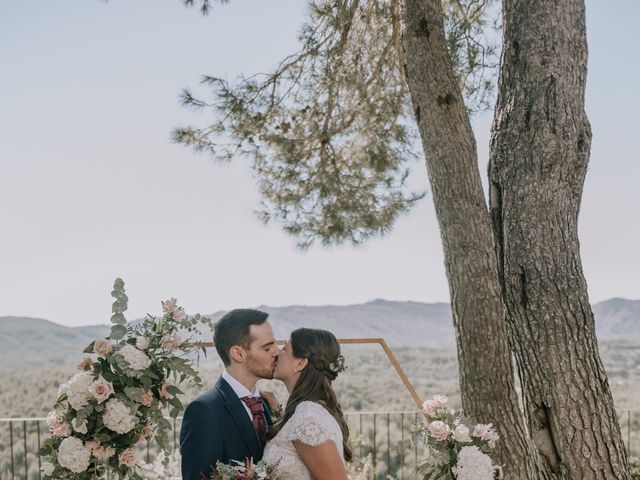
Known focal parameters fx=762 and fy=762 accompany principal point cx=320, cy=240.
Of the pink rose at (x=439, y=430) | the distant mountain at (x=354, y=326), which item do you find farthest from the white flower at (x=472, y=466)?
the distant mountain at (x=354, y=326)

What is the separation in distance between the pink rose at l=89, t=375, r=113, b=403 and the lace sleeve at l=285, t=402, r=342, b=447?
2.39 feet

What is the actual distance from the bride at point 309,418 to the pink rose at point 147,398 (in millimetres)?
509

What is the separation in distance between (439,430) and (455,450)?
107 mm

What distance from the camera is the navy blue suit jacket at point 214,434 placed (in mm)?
2740

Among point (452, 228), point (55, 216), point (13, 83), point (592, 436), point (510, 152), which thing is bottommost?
point (592, 436)

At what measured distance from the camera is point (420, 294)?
37812mm

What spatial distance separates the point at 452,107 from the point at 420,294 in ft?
111

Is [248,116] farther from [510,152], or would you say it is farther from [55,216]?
[55,216]

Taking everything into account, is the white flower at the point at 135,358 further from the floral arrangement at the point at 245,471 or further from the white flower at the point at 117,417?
the floral arrangement at the point at 245,471

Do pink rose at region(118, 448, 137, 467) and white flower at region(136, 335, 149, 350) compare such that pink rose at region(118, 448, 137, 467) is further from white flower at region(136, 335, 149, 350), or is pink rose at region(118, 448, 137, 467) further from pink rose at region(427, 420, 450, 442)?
pink rose at region(427, 420, 450, 442)

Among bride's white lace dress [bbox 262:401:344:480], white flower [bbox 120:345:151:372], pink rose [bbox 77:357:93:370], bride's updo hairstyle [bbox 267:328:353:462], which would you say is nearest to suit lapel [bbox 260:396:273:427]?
bride's updo hairstyle [bbox 267:328:353:462]

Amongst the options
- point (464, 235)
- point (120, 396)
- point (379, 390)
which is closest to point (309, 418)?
point (120, 396)

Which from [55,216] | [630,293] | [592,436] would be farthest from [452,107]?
[630,293]

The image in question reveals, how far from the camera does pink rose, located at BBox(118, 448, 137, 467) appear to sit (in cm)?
304
